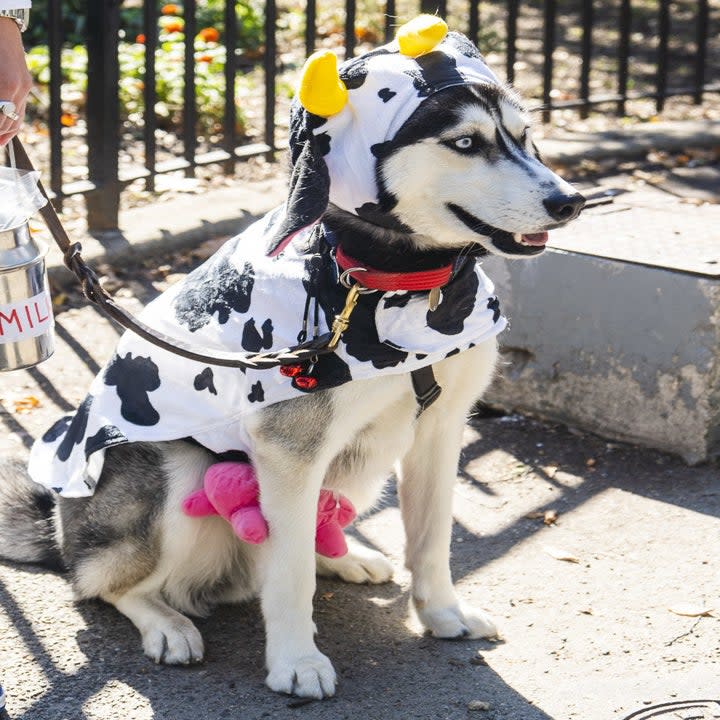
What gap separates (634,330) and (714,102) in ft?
16.5

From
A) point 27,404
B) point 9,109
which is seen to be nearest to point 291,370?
point 9,109

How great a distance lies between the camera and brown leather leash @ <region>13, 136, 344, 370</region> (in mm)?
2816

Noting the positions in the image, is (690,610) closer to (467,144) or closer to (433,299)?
(433,299)

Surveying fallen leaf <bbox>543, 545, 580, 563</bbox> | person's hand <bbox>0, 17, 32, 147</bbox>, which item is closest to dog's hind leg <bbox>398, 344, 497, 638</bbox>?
fallen leaf <bbox>543, 545, 580, 563</bbox>

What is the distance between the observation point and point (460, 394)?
10.3 feet

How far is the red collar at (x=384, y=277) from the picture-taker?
2.88 metres

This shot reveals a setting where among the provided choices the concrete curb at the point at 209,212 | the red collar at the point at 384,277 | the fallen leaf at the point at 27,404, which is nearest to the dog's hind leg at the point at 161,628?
the red collar at the point at 384,277

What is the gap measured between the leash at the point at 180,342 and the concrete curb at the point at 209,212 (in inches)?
111

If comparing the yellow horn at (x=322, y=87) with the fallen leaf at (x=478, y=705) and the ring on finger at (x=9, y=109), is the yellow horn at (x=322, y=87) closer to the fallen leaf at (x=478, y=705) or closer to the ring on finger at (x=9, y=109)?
the ring on finger at (x=9, y=109)

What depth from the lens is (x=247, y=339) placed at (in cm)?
298

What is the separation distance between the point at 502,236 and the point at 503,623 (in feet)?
3.95

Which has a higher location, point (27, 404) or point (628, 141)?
point (628, 141)

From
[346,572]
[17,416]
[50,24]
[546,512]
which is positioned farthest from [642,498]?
[50,24]

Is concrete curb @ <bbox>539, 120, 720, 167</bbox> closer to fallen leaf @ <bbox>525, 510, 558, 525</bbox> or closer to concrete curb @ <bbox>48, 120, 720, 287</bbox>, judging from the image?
concrete curb @ <bbox>48, 120, 720, 287</bbox>
